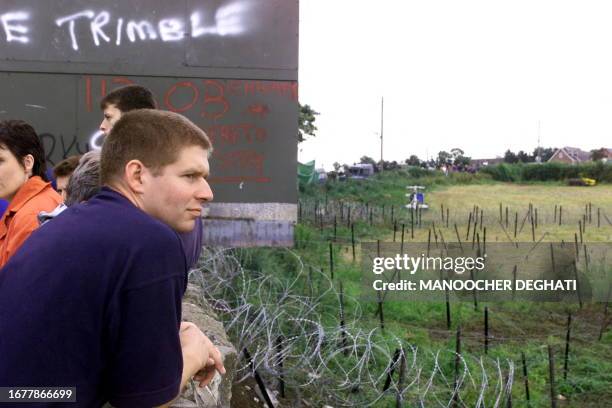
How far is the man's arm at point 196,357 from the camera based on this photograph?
1.30 metres

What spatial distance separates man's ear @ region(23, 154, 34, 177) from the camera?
2.47 m

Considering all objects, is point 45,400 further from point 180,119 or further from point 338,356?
point 338,356

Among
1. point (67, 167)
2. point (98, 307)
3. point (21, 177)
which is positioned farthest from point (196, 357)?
point (67, 167)

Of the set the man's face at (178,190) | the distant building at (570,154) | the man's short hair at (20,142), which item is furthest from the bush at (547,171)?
the man's face at (178,190)

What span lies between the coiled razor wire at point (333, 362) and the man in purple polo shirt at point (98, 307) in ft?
7.52

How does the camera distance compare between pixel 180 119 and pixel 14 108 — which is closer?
pixel 180 119

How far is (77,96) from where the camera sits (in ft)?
22.6

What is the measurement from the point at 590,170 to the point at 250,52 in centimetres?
4709

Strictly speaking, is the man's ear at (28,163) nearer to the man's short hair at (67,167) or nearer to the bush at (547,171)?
the man's short hair at (67,167)

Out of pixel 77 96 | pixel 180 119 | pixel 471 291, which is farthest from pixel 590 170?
pixel 180 119

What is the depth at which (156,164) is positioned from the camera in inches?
48.7

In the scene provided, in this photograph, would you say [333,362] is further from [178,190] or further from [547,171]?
[547,171]
